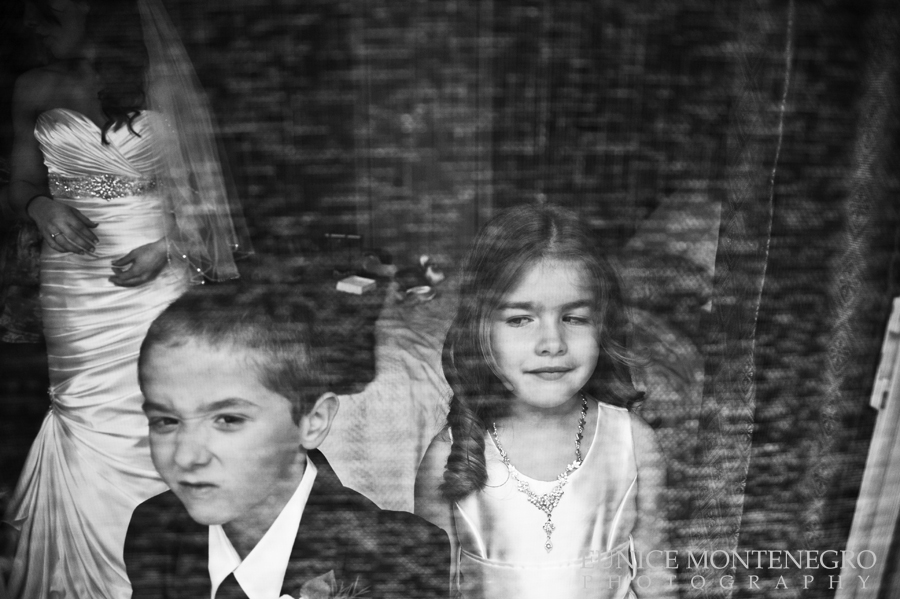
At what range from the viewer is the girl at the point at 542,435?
59 cm

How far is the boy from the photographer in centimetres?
59

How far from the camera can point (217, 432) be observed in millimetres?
605

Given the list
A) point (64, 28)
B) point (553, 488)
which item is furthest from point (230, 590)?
point (64, 28)

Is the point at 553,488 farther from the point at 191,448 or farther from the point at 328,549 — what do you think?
the point at 191,448

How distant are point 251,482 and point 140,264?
25 centimetres

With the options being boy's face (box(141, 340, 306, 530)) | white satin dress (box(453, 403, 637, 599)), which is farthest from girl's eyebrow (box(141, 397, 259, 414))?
white satin dress (box(453, 403, 637, 599))

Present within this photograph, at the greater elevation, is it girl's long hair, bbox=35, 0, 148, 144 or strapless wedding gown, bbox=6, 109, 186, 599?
girl's long hair, bbox=35, 0, 148, 144

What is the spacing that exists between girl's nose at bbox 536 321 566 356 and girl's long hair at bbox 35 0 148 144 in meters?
0.44

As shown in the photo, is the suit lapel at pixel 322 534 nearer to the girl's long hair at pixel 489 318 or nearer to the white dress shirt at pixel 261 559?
the white dress shirt at pixel 261 559

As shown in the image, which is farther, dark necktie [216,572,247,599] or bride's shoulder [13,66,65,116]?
dark necktie [216,572,247,599]

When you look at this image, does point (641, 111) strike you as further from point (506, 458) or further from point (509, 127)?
point (506, 458)

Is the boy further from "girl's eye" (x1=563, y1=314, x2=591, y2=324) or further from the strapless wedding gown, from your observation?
"girl's eye" (x1=563, y1=314, x2=591, y2=324)

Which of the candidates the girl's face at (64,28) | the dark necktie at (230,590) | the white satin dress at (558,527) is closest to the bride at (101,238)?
the girl's face at (64,28)

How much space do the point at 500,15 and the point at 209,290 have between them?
383 mm
